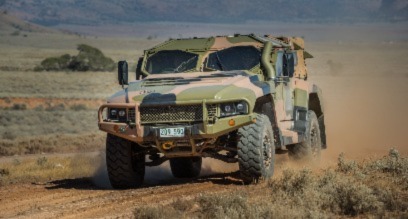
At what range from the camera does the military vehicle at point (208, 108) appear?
13812 mm

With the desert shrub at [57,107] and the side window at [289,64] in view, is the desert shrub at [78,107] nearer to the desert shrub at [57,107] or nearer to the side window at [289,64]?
the desert shrub at [57,107]

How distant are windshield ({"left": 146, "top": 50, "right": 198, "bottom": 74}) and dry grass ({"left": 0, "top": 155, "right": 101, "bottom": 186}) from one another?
11.1 feet

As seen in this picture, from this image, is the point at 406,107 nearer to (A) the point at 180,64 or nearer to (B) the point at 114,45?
(A) the point at 180,64

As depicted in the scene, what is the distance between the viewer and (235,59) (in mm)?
15633

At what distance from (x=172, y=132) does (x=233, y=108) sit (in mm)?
900

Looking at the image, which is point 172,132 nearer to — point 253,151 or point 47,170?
Result: point 253,151

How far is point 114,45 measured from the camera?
153 metres

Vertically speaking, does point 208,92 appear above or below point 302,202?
above

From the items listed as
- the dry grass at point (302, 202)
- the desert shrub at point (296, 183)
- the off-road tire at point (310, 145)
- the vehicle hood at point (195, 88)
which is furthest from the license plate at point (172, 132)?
the off-road tire at point (310, 145)

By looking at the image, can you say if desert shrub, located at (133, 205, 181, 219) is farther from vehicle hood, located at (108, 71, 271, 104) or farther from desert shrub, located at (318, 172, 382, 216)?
vehicle hood, located at (108, 71, 271, 104)

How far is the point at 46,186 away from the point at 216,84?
12.8 ft

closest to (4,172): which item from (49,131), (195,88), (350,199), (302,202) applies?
(195,88)

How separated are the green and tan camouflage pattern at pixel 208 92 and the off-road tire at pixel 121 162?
0.42 meters

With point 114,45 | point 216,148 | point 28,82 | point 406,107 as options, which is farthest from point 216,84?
point 114,45
